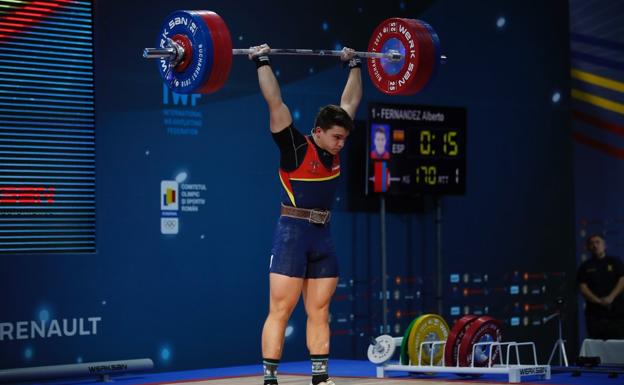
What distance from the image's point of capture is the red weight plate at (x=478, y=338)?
7.23 meters

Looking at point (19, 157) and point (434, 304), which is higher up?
point (19, 157)

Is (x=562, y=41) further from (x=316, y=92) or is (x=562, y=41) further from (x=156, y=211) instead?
(x=156, y=211)

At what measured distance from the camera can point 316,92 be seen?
30.2ft

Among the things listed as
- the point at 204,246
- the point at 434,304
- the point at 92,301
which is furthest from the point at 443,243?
the point at 92,301

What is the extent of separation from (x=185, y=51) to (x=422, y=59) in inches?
54.1

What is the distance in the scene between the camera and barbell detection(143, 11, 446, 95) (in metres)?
5.77

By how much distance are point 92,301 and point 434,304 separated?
339 cm

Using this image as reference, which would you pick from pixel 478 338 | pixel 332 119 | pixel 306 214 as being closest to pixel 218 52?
pixel 332 119

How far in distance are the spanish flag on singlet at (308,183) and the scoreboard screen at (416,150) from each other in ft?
10.6

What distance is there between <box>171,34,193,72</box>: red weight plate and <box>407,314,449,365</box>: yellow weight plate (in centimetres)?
265

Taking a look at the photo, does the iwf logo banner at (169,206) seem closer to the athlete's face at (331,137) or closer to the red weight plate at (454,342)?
the red weight plate at (454,342)

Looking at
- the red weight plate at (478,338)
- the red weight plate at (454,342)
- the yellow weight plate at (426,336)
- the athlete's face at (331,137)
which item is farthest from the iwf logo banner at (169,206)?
the athlete's face at (331,137)

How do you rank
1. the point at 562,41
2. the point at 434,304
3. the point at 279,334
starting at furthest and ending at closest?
the point at 562,41
the point at 434,304
the point at 279,334

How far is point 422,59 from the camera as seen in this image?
631 centimetres
